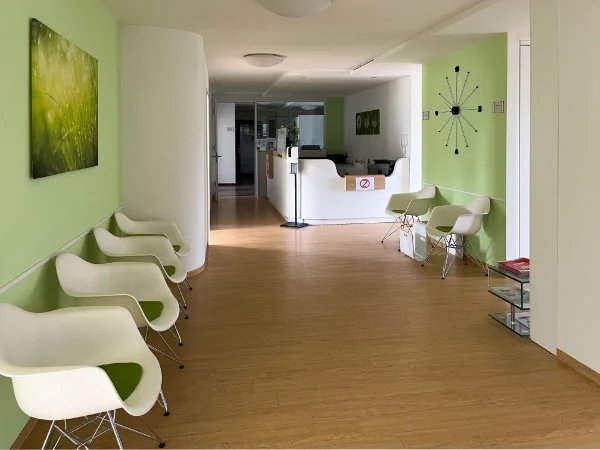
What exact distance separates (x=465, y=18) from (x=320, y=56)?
3090 mm

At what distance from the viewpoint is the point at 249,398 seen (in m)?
3.64

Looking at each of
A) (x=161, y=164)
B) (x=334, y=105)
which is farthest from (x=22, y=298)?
(x=334, y=105)

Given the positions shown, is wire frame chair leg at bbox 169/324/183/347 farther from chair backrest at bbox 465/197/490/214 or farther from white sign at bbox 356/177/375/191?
white sign at bbox 356/177/375/191

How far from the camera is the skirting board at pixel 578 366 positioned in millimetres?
3824

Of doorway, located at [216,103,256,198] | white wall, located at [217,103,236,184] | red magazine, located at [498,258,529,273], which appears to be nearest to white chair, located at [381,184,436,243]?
red magazine, located at [498,258,529,273]

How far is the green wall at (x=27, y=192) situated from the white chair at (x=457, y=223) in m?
4.07

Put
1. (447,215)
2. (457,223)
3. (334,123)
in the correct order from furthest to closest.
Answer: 1. (334,123)
2. (447,215)
3. (457,223)

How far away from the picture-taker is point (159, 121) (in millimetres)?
6637

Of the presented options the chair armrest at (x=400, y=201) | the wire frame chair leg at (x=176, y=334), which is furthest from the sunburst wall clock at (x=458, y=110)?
the wire frame chair leg at (x=176, y=334)

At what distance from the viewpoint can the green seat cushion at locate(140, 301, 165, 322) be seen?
12.5 feet

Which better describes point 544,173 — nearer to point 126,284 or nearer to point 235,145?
point 126,284

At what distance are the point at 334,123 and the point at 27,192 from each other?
1329 centimetres

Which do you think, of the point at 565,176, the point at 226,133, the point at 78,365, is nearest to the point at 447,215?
the point at 565,176

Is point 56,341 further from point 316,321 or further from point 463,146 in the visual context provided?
point 463,146
